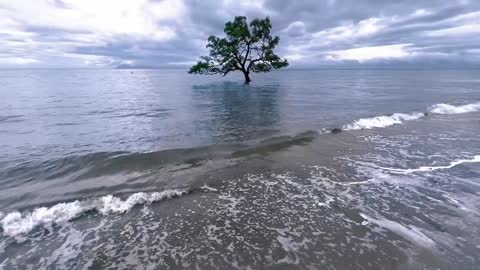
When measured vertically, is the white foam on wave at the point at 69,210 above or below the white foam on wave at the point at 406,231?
above

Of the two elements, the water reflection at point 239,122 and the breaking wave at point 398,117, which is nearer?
the water reflection at point 239,122

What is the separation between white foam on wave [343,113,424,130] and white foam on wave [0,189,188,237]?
1207cm

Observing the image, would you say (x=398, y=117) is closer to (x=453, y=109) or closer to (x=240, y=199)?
(x=453, y=109)

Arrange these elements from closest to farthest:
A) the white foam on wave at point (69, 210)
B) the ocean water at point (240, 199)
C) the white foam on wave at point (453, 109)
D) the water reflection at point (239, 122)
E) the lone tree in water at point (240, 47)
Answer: the ocean water at point (240, 199)
the white foam on wave at point (69, 210)
the water reflection at point (239, 122)
the white foam on wave at point (453, 109)
the lone tree in water at point (240, 47)

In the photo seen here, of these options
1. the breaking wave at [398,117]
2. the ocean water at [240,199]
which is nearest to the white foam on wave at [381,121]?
the breaking wave at [398,117]

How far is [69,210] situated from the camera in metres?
6.71

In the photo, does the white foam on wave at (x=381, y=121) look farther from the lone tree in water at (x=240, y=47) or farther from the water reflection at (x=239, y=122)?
the lone tree in water at (x=240, y=47)

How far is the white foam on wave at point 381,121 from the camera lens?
1614 centimetres

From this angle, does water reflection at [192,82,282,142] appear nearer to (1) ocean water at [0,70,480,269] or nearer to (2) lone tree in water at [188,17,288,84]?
(1) ocean water at [0,70,480,269]

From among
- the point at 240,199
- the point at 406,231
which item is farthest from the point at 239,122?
the point at 406,231

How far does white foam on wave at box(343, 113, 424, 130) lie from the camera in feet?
53.0

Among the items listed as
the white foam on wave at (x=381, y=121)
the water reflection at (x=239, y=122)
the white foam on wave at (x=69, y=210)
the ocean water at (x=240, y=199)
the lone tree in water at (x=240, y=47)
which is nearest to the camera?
the ocean water at (x=240, y=199)

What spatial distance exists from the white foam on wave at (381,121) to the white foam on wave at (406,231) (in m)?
10.2

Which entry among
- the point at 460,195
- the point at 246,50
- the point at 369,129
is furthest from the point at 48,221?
the point at 246,50
